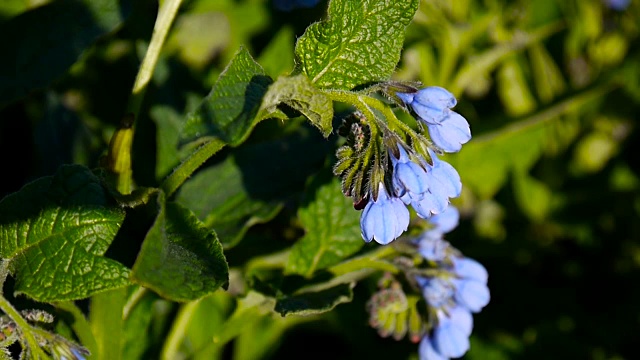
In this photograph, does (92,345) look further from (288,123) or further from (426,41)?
(426,41)

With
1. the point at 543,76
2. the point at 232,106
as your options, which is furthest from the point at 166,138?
the point at 543,76

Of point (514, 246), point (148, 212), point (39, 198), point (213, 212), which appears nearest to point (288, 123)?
point (213, 212)

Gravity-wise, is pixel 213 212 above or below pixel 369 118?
below

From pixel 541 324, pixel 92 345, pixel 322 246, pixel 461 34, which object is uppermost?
pixel 92 345

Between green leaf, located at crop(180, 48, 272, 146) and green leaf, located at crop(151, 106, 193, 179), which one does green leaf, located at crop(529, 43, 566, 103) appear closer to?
green leaf, located at crop(151, 106, 193, 179)

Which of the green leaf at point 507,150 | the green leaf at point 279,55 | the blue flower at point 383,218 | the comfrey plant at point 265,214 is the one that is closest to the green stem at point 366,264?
the comfrey plant at point 265,214

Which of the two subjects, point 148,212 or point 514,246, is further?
point 514,246

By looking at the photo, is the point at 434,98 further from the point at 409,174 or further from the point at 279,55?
the point at 279,55
